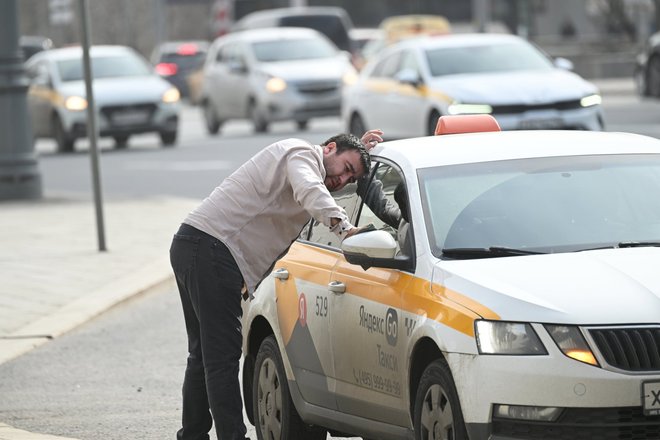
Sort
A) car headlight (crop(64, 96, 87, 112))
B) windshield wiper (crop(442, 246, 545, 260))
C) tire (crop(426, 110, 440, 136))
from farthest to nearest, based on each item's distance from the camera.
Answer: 1. car headlight (crop(64, 96, 87, 112))
2. tire (crop(426, 110, 440, 136))
3. windshield wiper (crop(442, 246, 545, 260))

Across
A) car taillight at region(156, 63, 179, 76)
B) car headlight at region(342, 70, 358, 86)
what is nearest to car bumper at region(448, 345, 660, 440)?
car headlight at region(342, 70, 358, 86)

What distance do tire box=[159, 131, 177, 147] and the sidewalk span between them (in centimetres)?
1038

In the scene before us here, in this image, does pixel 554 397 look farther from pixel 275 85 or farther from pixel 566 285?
pixel 275 85

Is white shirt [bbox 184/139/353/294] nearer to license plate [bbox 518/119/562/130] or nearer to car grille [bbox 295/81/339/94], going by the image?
license plate [bbox 518/119/562/130]

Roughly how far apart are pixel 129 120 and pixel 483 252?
81.3ft

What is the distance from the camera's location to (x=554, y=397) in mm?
5922

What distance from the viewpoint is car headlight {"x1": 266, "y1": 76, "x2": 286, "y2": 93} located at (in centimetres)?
3238

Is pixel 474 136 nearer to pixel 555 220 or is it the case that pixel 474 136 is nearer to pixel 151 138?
pixel 555 220

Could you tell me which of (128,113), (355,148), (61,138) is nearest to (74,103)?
(61,138)

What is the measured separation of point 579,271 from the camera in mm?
6316

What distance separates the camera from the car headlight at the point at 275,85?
1275 inches

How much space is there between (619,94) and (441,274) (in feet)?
112

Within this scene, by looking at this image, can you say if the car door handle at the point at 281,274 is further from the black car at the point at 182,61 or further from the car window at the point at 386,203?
the black car at the point at 182,61

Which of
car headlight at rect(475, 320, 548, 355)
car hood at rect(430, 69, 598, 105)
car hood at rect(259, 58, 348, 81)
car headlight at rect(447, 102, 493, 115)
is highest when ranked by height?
car headlight at rect(475, 320, 548, 355)
